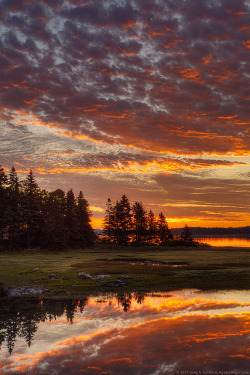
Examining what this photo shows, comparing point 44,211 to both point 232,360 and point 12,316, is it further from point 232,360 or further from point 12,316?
point 232,360

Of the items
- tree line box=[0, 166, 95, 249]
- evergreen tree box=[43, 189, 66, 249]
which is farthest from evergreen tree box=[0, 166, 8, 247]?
evergreen tree box=[43, 189, 66, 249]

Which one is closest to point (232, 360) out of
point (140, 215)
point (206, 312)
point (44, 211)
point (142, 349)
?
point (142, 349)

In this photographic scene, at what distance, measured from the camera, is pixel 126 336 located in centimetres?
1241

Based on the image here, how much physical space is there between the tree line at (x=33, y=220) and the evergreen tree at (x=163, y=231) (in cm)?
2721

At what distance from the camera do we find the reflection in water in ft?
31.5

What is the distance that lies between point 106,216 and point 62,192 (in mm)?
17436

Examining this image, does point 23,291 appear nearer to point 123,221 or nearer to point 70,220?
point 70,220

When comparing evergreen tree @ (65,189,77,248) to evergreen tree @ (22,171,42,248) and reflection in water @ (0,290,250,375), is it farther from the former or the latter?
reflection in water @ (0,290,250,375)

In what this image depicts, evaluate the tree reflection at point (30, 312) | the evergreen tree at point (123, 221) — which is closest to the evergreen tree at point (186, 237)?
the evergreen tree at point (123, 221)

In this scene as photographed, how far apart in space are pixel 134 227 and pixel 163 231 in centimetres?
1117

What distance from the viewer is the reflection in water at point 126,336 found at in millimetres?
9609

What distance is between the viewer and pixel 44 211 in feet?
274

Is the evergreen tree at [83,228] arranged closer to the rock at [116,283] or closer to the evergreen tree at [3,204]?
the evergreen tree at [3,204]

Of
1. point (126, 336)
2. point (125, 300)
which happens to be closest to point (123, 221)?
point (125, 300)
